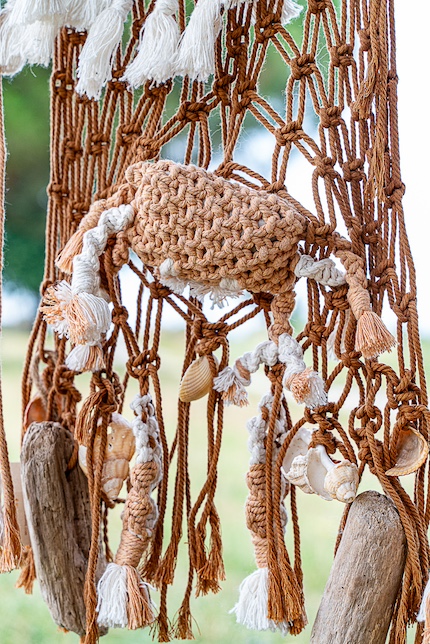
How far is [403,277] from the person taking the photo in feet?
2.50

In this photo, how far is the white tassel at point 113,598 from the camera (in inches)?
31.9

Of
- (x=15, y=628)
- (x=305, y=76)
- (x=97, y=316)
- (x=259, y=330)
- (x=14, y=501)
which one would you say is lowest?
(x=15, y=628)

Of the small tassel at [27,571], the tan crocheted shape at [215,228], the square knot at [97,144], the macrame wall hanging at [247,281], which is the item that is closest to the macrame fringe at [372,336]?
the macrame wall hanging at [247,281]

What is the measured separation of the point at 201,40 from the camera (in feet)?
2.57

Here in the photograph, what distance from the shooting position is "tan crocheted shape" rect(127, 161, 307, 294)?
75 cm

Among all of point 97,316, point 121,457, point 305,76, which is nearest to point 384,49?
point 305,76

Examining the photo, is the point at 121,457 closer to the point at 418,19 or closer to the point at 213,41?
the point at 213,41

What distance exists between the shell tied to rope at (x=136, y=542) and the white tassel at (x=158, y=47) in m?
0.36

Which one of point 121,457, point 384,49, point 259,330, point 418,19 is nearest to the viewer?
point 384,49

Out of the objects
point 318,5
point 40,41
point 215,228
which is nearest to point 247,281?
point 215,228

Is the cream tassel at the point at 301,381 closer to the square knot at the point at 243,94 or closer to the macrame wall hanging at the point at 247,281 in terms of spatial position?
the macrame wall hanging at the point at 247,281

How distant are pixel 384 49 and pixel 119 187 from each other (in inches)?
12.6

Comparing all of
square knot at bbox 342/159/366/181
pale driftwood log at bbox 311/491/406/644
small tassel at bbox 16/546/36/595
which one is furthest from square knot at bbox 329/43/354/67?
small tassel at bbox 16/546/36/595

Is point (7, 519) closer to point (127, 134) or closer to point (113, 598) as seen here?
point (113, 598)
